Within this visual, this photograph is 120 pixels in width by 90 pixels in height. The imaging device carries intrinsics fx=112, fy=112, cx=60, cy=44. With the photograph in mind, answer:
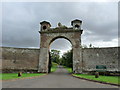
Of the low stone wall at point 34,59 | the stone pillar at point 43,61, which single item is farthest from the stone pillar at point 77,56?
the stone pillar at point 43,61

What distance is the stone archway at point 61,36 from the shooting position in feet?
68.4

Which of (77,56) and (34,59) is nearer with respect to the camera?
(77,56)

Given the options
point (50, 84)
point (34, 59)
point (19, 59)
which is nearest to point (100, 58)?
point (34, 59)

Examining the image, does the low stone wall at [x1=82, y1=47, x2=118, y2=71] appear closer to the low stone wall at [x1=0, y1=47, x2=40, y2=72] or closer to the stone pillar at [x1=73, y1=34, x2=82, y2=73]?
the stone pillar at [x1=73, y1=34, x2=82, y2=73]

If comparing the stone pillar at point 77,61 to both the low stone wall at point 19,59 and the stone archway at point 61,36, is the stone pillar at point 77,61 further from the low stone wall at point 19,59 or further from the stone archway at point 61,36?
the low stone wall at point 19,59

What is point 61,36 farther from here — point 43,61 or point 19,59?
point 19,59

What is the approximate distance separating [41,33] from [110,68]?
1444 centimetres

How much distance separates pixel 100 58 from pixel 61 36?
8410mm

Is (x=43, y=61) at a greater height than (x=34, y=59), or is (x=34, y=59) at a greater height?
(x=34, y=59)

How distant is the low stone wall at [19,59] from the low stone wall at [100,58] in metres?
9.40

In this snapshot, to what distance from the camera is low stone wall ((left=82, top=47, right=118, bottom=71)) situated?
19.1 meters

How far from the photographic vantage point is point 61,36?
22453 millimetres

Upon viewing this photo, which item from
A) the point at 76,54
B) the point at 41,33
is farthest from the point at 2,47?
the point at 76,54

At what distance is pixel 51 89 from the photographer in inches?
276
